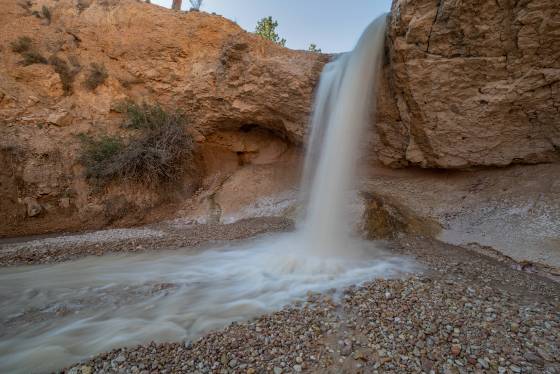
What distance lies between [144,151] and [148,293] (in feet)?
14.9

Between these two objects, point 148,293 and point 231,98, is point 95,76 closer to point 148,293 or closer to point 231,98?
point 231,98

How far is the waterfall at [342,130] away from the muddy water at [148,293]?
0.72 m

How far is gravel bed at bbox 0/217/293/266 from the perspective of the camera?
4164 mm

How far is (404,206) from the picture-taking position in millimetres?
5266

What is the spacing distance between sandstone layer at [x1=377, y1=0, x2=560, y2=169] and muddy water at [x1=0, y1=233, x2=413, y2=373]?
7.83 ft

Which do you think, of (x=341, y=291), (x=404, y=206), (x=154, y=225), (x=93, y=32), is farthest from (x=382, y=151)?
(x=93, y=32)

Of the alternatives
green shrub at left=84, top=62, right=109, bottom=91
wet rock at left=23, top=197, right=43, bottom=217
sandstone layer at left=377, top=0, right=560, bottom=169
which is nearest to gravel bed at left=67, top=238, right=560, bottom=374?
sandstone layer at left=377, top=0, right=560, bottom=169

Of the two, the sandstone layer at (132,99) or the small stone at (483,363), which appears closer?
the small stone at (483,363)

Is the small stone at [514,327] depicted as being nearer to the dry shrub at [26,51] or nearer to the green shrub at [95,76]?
the green shrub at [95,76]

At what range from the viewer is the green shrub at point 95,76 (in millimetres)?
7074

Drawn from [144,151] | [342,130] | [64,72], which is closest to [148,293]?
[342,130]

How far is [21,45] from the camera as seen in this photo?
693 cm

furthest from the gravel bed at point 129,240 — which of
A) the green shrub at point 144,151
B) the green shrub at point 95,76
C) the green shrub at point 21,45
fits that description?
the green shrub at point 21,45

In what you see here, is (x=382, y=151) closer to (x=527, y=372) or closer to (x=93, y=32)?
(x=527, y=372)
